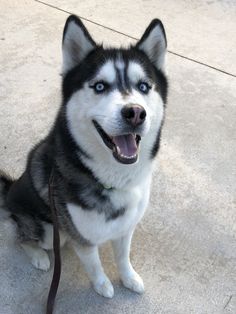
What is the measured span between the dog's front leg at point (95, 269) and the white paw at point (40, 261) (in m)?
0.30

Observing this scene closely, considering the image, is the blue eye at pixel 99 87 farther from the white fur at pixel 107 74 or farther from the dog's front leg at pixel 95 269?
the dog's front leg at pixel 95 269

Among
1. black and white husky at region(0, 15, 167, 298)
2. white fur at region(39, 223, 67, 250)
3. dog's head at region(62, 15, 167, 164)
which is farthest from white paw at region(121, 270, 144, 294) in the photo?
dog's head at region(62, 15, 167, 164)

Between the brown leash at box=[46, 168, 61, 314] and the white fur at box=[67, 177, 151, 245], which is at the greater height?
the white fur at box=[67, 177, 151, 245]

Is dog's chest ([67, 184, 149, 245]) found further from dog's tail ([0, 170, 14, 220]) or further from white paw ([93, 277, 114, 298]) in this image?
dog's tail ([0, 170, 14, 220])

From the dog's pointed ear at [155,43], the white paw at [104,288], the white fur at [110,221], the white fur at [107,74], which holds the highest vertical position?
the dog's pointed ear at [155,43]

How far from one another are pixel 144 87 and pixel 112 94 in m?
0.18

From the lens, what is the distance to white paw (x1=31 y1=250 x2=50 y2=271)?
2594 mm

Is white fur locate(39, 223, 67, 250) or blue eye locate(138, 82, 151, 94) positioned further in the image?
white fur locate(39, 223, 67, 250)

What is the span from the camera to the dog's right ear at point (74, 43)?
2.02 m

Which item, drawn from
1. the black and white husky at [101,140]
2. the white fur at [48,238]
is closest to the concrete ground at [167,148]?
the white fur at [48,238]

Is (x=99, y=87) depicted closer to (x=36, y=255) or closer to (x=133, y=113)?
(x=133, y=113)

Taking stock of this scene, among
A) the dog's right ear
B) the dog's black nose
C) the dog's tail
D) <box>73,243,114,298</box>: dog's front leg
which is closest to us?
the dog's black nose

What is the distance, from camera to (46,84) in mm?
3906

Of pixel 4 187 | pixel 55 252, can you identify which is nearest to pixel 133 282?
pixel 55 252
